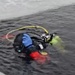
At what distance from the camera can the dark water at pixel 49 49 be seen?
489 cm

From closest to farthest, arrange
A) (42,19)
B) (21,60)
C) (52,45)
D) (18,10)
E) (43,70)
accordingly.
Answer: (43,70) → (21,60) → (52,45) → (42,19) → (18,10)

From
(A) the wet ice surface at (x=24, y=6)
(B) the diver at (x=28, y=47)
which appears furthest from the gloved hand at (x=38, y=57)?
(A) the wet ice surface at (x=24, y=6)

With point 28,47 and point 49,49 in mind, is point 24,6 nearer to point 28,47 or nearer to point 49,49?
point 49,49

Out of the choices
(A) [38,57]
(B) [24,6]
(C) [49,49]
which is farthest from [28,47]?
(B) [24,6]

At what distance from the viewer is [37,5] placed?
27.4 ft

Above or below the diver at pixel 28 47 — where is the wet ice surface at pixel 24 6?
above

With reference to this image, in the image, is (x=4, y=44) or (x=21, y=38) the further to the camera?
(x=4, y=44)

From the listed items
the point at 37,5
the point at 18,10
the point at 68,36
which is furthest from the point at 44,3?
the point at 68,36

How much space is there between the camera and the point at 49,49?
18.2 ft

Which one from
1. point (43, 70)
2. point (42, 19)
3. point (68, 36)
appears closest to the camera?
point (43, 70)

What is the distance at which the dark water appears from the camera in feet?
16.0

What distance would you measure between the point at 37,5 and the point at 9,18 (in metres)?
1.25

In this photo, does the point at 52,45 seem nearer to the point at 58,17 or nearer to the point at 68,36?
the point at 68,36

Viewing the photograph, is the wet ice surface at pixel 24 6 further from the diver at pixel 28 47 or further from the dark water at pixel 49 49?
the diver at pixel 28 47
